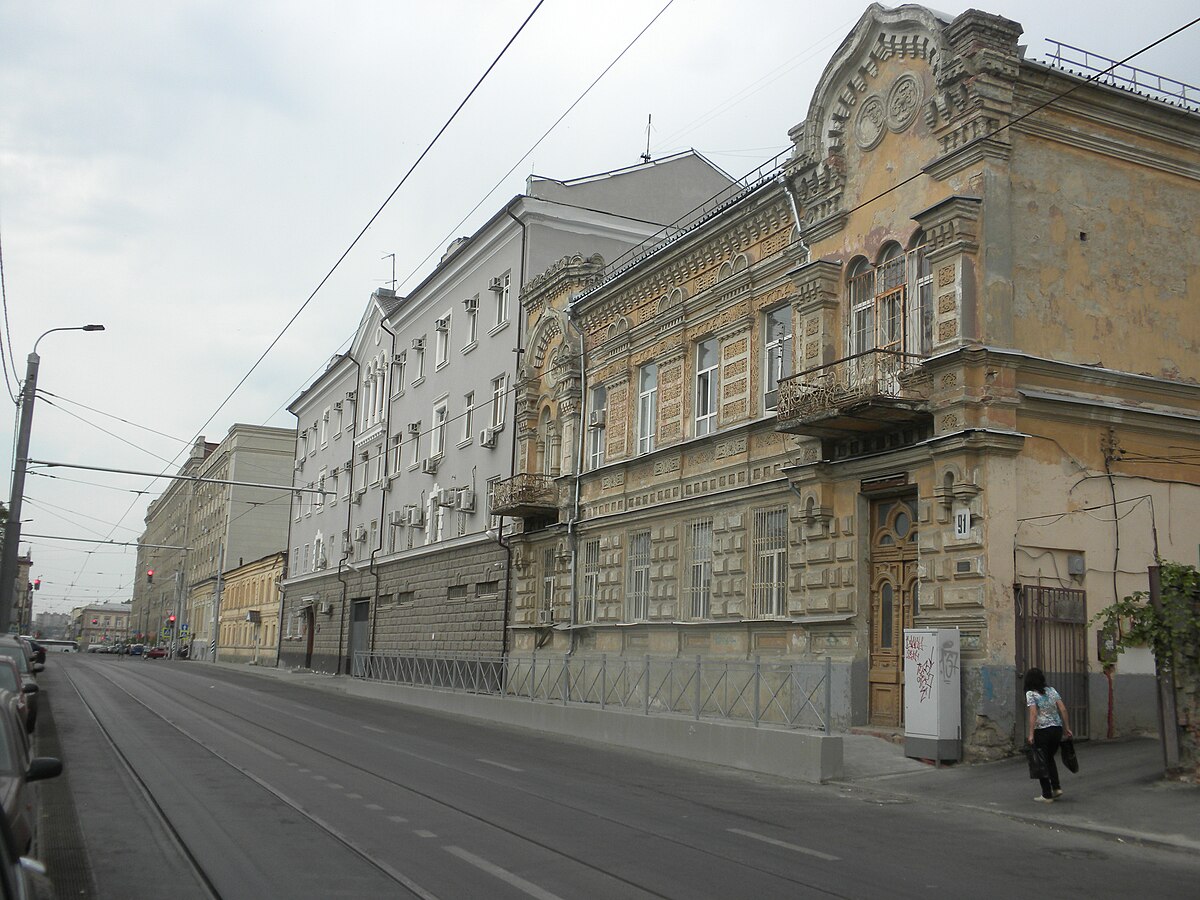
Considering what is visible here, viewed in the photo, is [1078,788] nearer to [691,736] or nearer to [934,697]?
[934,697]

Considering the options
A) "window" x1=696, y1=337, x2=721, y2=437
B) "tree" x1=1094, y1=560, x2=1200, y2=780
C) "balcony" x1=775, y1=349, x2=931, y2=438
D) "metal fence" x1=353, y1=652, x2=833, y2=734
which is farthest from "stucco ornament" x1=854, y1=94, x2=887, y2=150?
"tree" x1=1094, y1=560, x2=1200, y2=780

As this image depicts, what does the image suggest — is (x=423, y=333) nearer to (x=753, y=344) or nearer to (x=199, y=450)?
(x=753, y=344)

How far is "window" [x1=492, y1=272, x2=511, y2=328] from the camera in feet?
120

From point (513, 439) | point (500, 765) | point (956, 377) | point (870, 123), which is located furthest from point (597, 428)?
point (500, 765)

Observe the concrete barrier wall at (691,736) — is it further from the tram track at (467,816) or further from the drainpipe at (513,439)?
the drainpipe at (513,439)

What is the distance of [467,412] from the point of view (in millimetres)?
38500

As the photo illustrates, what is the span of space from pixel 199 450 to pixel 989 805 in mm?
104438

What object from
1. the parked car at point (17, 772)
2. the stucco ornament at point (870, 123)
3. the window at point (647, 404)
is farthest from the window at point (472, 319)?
the parked car at point (17, 772)

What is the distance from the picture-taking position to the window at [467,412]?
126 feet

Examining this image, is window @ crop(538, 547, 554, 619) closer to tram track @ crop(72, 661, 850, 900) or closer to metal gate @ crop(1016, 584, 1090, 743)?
tram track @ crop(72, 661, 850, 900)

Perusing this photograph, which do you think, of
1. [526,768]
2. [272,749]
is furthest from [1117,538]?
[272,749]

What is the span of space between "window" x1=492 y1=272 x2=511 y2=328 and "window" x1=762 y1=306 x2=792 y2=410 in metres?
14.3

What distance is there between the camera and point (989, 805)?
44.7 feet

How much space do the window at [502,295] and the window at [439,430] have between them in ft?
17.3
